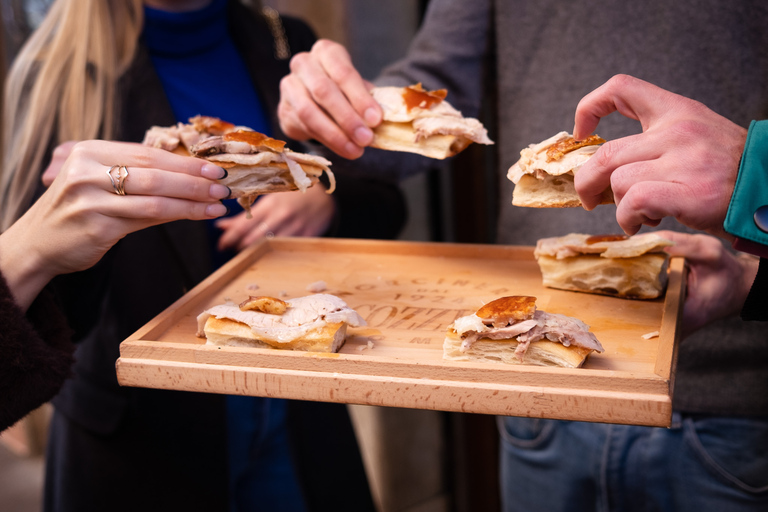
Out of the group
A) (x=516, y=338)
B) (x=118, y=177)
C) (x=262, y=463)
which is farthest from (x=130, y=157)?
(x=262, y=463)

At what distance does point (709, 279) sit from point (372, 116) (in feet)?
2.35

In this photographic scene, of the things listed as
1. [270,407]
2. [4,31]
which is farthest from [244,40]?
[4,31]

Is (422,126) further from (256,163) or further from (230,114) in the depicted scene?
(230,114)

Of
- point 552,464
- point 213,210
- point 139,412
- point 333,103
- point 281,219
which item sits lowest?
point 552,464

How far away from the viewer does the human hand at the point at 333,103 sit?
1.24 meters

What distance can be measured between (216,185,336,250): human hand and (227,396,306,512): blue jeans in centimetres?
43

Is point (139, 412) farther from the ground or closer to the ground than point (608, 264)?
closer to the ground

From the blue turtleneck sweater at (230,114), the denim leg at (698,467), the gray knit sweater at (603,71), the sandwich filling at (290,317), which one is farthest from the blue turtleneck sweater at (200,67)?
the denim leg at (698,467)

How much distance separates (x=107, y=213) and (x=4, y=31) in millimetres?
2509

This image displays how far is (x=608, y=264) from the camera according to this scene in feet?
3.69

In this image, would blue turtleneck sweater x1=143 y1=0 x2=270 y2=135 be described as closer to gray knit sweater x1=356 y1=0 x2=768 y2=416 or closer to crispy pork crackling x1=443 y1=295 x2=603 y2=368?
gray knit sweater x1=356 y1=0 x2=768 y2=416

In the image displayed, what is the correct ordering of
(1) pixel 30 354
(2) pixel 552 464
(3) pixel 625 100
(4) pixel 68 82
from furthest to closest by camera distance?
(4) pixel 68 82, (2) pixel 552 464, (1) pixel 30 354, (3) pixel 625 100

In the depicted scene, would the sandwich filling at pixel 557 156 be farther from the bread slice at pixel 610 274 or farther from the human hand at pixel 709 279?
the human hand at pixel 709 279

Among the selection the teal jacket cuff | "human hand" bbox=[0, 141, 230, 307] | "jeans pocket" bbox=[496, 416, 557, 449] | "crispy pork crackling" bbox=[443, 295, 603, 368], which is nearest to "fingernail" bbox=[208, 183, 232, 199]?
"human hand" bbox=[0, 141, 230, 307]
